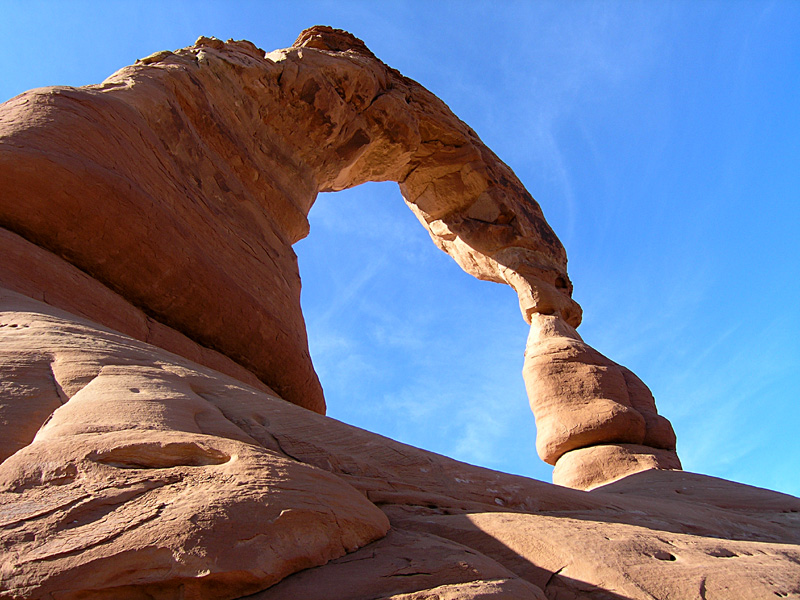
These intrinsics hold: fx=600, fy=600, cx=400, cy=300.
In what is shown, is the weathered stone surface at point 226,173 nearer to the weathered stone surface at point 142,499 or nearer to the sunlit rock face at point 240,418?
the sunlit rock face at point 240,418

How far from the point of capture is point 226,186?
8125 millimetres

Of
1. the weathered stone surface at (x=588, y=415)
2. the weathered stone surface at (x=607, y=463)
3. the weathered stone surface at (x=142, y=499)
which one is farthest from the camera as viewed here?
the weathered stone surface at (x=588, y=415)

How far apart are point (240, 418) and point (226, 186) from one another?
17.5ft

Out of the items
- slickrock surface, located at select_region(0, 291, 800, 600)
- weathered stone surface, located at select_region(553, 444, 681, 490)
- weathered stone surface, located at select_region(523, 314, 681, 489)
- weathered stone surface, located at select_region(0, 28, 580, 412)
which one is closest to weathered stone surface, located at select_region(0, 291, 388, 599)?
slickrock surface, located at select_region(0, 291, 800, 600)

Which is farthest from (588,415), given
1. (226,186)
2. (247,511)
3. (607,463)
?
(247,511)

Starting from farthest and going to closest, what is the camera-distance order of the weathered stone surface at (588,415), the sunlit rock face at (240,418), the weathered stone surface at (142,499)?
1. the weathered stone surface at (588,415)
2. the sunlit rock face at (240,418)
3. the weathered stone surface at (142,499)

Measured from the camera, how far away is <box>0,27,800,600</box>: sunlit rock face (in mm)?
2100

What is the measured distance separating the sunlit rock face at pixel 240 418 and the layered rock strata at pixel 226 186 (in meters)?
0.03

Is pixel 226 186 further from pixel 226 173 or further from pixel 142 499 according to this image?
pixel 142 499

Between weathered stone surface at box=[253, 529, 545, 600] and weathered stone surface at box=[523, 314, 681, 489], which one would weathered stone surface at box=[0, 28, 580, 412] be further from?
weathered stone surface at box=[253, 529, 545, 600]

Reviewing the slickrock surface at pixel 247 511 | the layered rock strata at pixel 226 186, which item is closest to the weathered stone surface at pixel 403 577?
the slickrock surface at pixel 247 511

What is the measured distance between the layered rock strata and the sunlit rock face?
34mm

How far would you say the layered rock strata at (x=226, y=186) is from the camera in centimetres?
542

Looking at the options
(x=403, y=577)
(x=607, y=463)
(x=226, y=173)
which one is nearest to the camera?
(x=403, y=577)
